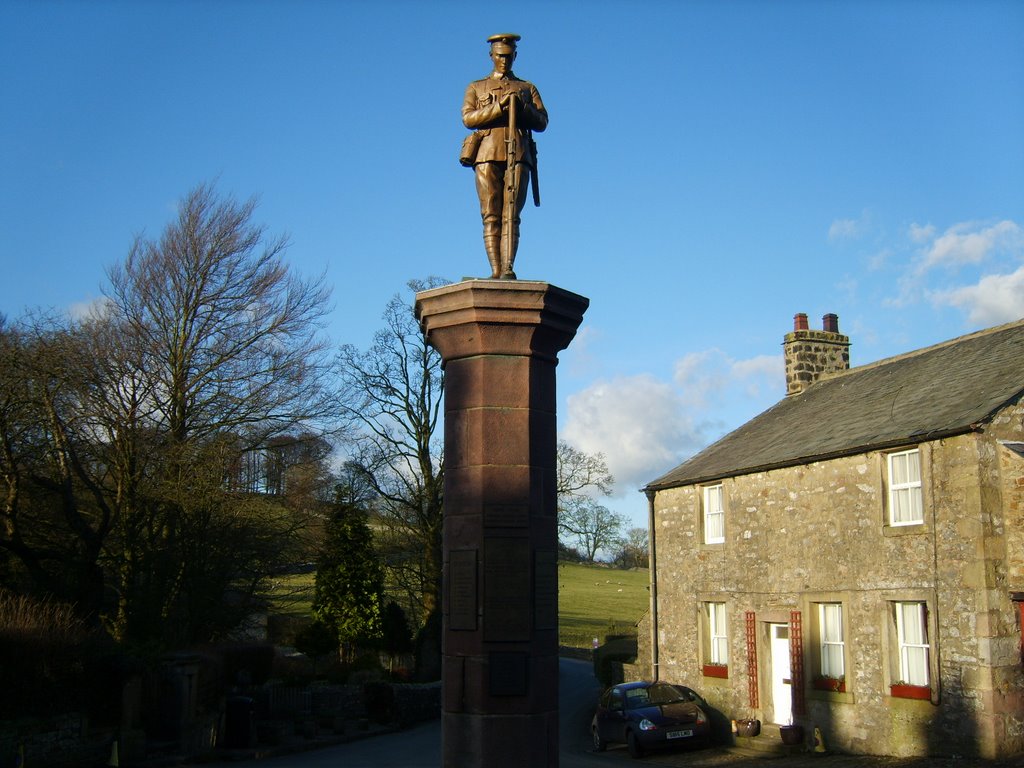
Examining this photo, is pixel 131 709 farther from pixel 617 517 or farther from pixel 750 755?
pixel 617 517

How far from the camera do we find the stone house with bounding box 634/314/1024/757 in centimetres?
1574

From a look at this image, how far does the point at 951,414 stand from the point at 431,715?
1856 cm

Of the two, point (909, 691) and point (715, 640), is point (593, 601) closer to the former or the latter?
point (715, 640)

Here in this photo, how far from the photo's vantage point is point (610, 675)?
28.0m

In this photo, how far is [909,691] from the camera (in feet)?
54.9

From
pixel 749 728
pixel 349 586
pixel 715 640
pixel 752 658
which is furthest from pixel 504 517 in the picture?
pixel 349 586

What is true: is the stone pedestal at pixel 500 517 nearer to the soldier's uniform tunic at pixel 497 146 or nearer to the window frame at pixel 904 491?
the soldier's uniform tunic at pixel 497 146

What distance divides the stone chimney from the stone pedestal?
18391 millimetres

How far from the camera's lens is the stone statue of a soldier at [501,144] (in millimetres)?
8820

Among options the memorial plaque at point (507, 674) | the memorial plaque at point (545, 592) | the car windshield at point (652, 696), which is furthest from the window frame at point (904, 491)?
the memorial plaque at point (507, 674)

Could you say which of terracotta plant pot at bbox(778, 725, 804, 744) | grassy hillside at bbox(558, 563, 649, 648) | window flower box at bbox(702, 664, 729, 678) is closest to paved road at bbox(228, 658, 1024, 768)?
terracotta plant pot at bbox(778, 725, 804, 744)

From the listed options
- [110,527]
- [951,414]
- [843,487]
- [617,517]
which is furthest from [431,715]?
[617,517]

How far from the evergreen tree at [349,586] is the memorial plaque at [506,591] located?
23.8m

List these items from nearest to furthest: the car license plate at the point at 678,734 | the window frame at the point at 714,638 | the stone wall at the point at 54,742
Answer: the stone wall at the point at 54,742
the car license plate at the point at 678,734
the window frame at the point at 714,638
